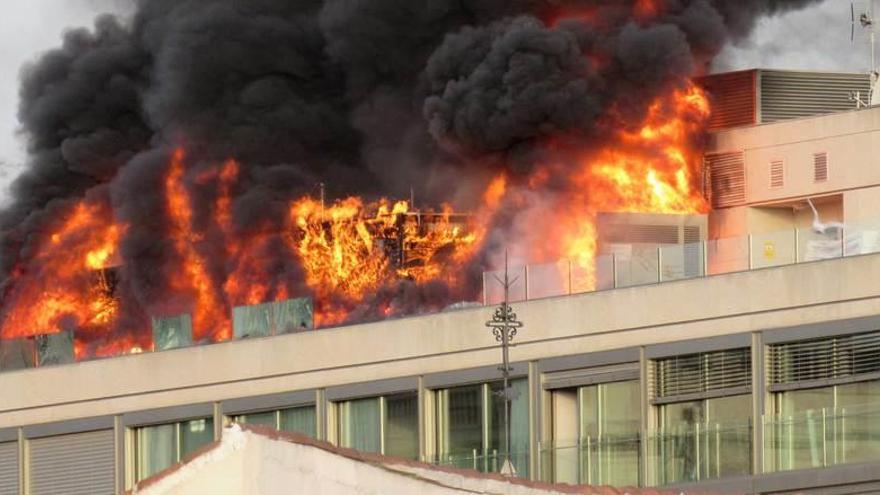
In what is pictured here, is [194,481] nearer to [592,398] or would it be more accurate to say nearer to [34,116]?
[592,398]

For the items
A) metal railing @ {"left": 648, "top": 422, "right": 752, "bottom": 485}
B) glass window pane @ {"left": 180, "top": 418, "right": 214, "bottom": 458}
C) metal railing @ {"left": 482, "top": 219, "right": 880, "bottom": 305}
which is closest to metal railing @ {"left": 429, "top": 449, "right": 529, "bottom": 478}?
metal railing @ {"left": 482, "top": 219, "right": 880, "bottom": 305}

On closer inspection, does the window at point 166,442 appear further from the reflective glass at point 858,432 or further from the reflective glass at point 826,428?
the reflective glass at point 858,432

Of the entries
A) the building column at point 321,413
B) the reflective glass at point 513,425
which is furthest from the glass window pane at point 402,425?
the reflective glass at point 513,425

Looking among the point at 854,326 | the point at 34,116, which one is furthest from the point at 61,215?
the point at 854,326

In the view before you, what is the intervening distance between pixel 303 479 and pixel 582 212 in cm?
4070

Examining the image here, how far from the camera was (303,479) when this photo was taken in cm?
2836

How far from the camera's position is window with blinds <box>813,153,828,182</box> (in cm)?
6456

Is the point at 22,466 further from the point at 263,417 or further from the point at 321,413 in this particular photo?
the point at 321,413

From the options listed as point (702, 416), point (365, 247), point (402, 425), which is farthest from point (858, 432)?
point (365, 247)

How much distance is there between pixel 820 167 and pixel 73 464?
15.9 meters

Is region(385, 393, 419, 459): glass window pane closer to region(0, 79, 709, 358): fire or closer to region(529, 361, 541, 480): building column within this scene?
region(529, 361, 541, 480): building column

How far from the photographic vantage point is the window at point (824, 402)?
49188mm

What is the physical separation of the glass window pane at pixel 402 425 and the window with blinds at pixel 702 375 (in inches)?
247

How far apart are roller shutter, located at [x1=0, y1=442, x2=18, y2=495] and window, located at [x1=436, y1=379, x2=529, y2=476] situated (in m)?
11.0
